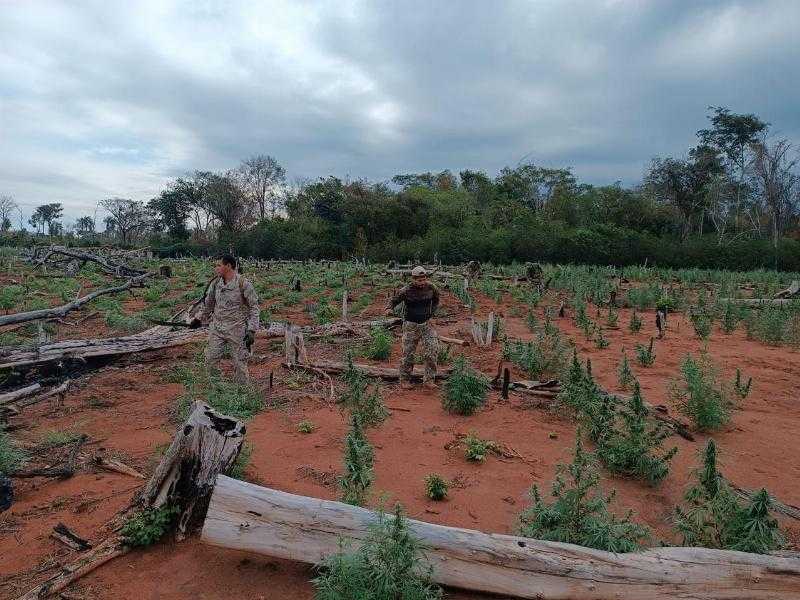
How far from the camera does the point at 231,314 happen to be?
633 centimetres

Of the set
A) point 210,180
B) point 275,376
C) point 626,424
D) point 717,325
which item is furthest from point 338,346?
point 210,180

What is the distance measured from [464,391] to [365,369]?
1967 millimetres

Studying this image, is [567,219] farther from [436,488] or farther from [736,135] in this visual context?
[436,488]

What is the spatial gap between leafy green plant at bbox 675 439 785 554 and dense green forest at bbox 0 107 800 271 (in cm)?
2543

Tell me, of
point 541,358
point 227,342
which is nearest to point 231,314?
point 227,342

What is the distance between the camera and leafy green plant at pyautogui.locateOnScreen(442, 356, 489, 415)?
6164 mm

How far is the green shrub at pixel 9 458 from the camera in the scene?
4.28m

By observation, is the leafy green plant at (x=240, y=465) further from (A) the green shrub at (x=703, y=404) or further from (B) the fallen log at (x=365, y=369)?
(A) the green shrub at (x=703, y=404)

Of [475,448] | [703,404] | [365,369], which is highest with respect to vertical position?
[703,404]

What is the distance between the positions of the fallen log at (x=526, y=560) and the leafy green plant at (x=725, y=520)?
117 millimetres

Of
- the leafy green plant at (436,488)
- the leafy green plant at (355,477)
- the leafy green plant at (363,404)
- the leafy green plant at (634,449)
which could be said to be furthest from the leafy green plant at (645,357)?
the leafy green plant at (355,477)

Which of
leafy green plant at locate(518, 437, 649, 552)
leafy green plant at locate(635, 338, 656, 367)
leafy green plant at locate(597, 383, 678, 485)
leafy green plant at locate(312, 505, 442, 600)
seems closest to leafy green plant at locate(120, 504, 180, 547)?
leafy green plant at locate(312, 505, 442, 600)

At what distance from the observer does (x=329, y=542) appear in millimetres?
3002

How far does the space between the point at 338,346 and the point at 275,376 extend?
1.92 metres
